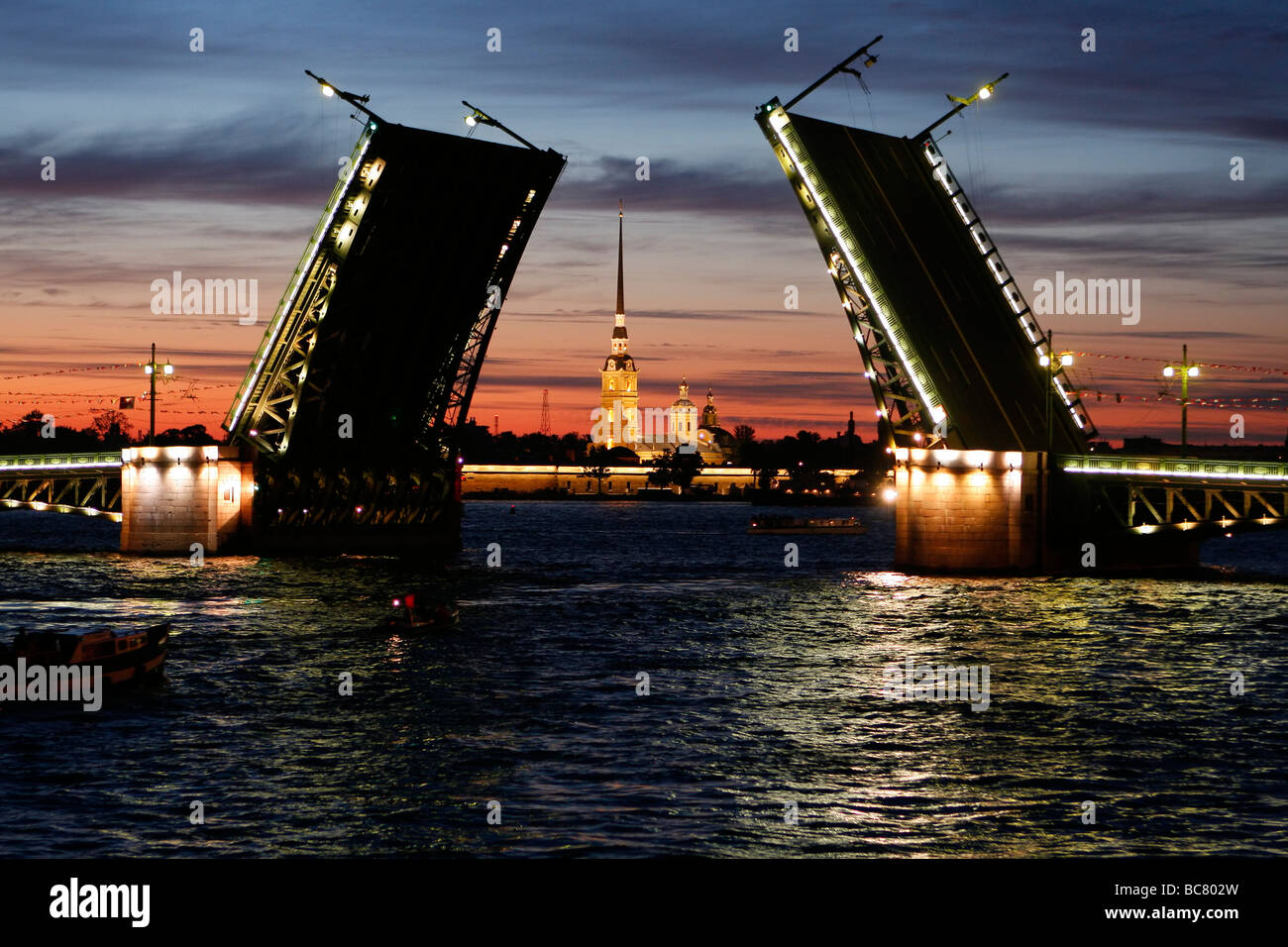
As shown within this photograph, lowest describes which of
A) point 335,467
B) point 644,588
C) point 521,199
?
point 644,588

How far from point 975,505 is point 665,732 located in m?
32.9

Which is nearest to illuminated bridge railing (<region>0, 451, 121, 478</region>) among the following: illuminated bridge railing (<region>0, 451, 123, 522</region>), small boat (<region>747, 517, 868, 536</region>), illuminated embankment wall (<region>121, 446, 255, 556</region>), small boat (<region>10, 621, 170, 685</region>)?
illuminated bridge railing (<region>0, 451, 123, 522</region>)

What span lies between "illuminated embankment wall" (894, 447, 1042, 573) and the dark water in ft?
12.5

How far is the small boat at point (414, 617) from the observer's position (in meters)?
39.8

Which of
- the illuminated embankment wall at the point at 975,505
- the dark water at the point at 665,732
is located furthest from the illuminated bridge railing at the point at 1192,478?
the dark water at the point at 665,732

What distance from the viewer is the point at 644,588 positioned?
59.9 m

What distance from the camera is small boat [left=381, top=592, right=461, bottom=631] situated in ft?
131

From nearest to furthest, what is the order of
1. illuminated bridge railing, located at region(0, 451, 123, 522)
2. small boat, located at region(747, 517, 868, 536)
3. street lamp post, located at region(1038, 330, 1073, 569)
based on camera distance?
street lamp post, located at region(1038, 330, 1073, 569) < illuminated bridge railing, located at region(0, 451, 123, 522) < small boat, located at region(747, 517, 868, 536)

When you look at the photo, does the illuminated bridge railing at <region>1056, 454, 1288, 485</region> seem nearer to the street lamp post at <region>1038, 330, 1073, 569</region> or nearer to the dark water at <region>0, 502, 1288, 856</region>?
the street lamp post at <region>1038, 330, 1073, 569</region>

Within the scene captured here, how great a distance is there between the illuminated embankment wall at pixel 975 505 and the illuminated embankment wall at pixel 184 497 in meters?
27.2

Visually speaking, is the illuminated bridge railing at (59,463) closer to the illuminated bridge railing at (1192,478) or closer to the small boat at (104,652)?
the small boat at (104,652)
